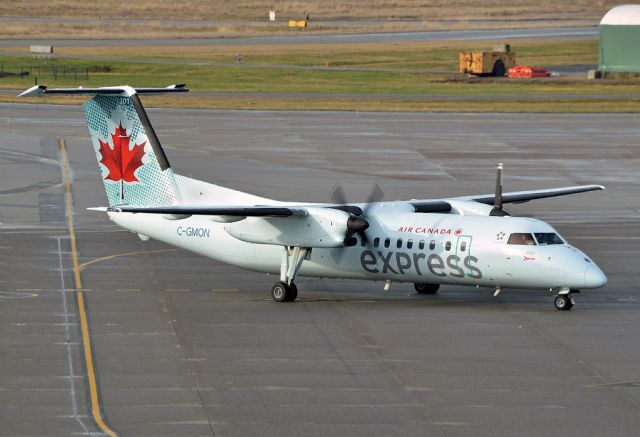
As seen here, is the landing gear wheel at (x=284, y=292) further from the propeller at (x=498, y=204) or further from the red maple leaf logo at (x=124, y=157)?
the red maple leaf logo at (x=124, y=157)

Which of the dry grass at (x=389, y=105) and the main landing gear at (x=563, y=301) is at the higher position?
the dry grass at (x=389, y=105)

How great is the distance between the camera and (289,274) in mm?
35281

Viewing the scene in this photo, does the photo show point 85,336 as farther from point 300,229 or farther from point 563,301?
point 563,301

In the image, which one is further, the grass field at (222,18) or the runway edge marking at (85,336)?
the grass field at (222,18)

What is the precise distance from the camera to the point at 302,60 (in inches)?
5202

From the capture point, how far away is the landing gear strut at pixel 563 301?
33.5m

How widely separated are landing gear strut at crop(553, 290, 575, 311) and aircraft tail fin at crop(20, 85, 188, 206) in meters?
11.8

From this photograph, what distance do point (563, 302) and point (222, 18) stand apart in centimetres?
15615

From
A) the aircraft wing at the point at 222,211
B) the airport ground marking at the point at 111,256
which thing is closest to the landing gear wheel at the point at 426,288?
the aircraft wing at the point at 222,211

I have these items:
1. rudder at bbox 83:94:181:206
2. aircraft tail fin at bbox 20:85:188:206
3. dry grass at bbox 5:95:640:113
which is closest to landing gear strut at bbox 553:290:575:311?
aircraft tail fin at bbox 20:85:188:206

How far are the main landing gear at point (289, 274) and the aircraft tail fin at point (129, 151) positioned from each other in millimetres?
4509

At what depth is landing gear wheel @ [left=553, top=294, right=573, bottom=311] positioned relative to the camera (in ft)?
110

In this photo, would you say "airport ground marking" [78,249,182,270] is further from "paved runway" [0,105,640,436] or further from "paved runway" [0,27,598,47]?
"paved runway" [0,27,598,47]

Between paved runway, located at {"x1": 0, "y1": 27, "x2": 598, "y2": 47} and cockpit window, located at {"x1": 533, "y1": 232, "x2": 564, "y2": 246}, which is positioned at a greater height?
paved runway, located at {"x1": 0, "y1": 27, "x2": 598, "y2": 47}
